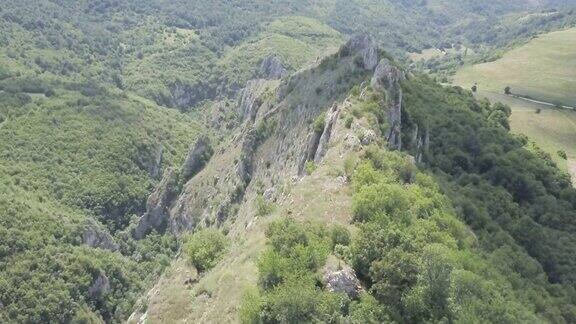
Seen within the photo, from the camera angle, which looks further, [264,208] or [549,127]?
[549,127]

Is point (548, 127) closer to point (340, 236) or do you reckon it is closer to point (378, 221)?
point (378, 221)

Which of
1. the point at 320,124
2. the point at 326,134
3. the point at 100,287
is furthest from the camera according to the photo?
the point at 100,287

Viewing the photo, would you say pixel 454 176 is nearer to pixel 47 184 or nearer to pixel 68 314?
pixel 68 314

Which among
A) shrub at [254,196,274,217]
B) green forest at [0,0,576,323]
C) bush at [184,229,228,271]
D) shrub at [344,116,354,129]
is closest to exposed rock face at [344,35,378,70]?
green forest at [0,0,576,323]

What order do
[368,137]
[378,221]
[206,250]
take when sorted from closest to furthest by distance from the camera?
[378,221], [206,250], [368,137]

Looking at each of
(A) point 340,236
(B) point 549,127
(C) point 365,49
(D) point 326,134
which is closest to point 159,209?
(C) point 365,49

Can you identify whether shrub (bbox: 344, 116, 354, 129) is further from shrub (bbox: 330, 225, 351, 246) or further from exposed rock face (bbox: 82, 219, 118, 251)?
exposed rock face (bbox: 82, 219, 118, 251)

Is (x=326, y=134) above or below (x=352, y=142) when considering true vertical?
below
